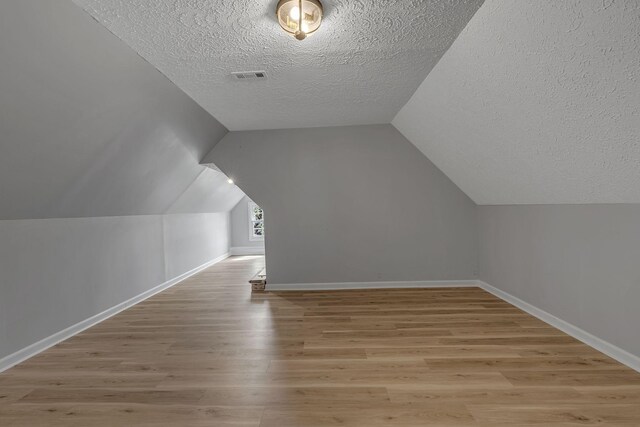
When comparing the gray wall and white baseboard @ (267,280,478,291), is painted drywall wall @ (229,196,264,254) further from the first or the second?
white baseboard @ (267,280,478,291)

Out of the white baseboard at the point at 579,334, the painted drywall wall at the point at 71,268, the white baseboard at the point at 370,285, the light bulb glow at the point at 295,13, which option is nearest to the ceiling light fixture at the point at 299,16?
the light bulb glow at the point at 295,13

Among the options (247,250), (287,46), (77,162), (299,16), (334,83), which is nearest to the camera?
(299,16)

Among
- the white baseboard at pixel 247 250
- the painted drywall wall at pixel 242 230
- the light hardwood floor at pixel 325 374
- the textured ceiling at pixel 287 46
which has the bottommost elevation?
the light hardwood floor at pixel 325 374

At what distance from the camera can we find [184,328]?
3086mm

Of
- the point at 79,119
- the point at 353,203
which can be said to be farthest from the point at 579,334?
the point at 79,119

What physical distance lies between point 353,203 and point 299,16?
2.85 meters

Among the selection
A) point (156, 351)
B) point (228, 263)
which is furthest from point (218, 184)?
point (156, 351)

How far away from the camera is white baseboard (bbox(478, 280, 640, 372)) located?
2.15 meters

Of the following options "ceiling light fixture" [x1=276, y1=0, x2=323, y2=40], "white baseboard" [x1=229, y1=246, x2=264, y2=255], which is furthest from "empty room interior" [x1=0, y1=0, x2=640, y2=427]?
"white baseboard" [x1=229, y1=246, x2=264, y2=255]

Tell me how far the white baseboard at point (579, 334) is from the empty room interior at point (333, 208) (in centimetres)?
2

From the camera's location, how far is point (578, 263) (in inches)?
101

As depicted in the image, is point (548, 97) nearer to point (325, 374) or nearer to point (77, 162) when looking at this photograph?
point (325, 374)

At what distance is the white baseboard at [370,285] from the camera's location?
13.9 ft

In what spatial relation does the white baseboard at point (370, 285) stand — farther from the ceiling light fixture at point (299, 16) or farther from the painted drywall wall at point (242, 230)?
the painted drywall wall at point (242, 230)
